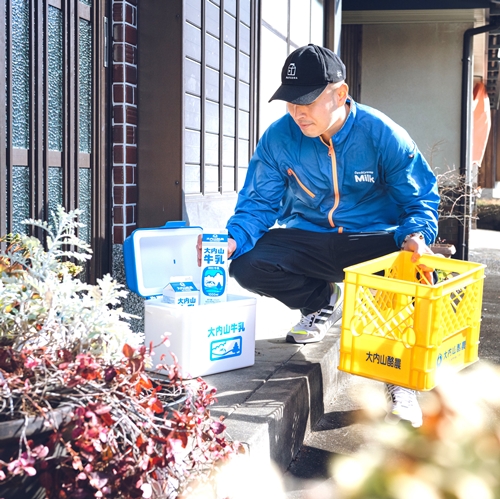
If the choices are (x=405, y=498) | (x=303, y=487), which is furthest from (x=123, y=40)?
(x=405, y=498)

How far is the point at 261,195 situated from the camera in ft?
13.4

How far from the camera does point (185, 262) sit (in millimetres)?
3926

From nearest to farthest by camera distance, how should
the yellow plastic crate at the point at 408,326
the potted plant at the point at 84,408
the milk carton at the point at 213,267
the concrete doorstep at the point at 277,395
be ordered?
the potted plant at the point at 84,408, the concrete doorstep at the point at 277,395, the yellow plastic crate at the point at 408,326, the milk carton at the point at 213,267

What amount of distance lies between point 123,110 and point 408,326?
84.5 inches

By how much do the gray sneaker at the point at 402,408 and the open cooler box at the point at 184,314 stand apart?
2.33 ft

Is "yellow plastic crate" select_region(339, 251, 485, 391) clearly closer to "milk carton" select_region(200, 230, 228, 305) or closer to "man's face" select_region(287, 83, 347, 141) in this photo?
"milk carton" select_region(200, 230, 228, 305)

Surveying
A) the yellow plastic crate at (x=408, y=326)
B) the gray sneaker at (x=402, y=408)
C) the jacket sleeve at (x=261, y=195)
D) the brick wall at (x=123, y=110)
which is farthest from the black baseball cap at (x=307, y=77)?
the gray sneaker at (x=402, y=408)

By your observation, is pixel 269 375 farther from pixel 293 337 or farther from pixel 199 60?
pixel 199 60

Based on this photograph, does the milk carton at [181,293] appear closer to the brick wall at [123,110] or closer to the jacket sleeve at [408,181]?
the brick wall at [123,110]

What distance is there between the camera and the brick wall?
4.20 m

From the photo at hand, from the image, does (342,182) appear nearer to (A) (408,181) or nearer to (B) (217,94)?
(A) (408,181)

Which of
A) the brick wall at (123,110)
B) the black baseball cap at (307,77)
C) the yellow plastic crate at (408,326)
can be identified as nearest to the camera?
the yellow plastic crate at (408,326)

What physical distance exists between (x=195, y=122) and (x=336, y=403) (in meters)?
1.96

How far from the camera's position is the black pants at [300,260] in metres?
3.99
